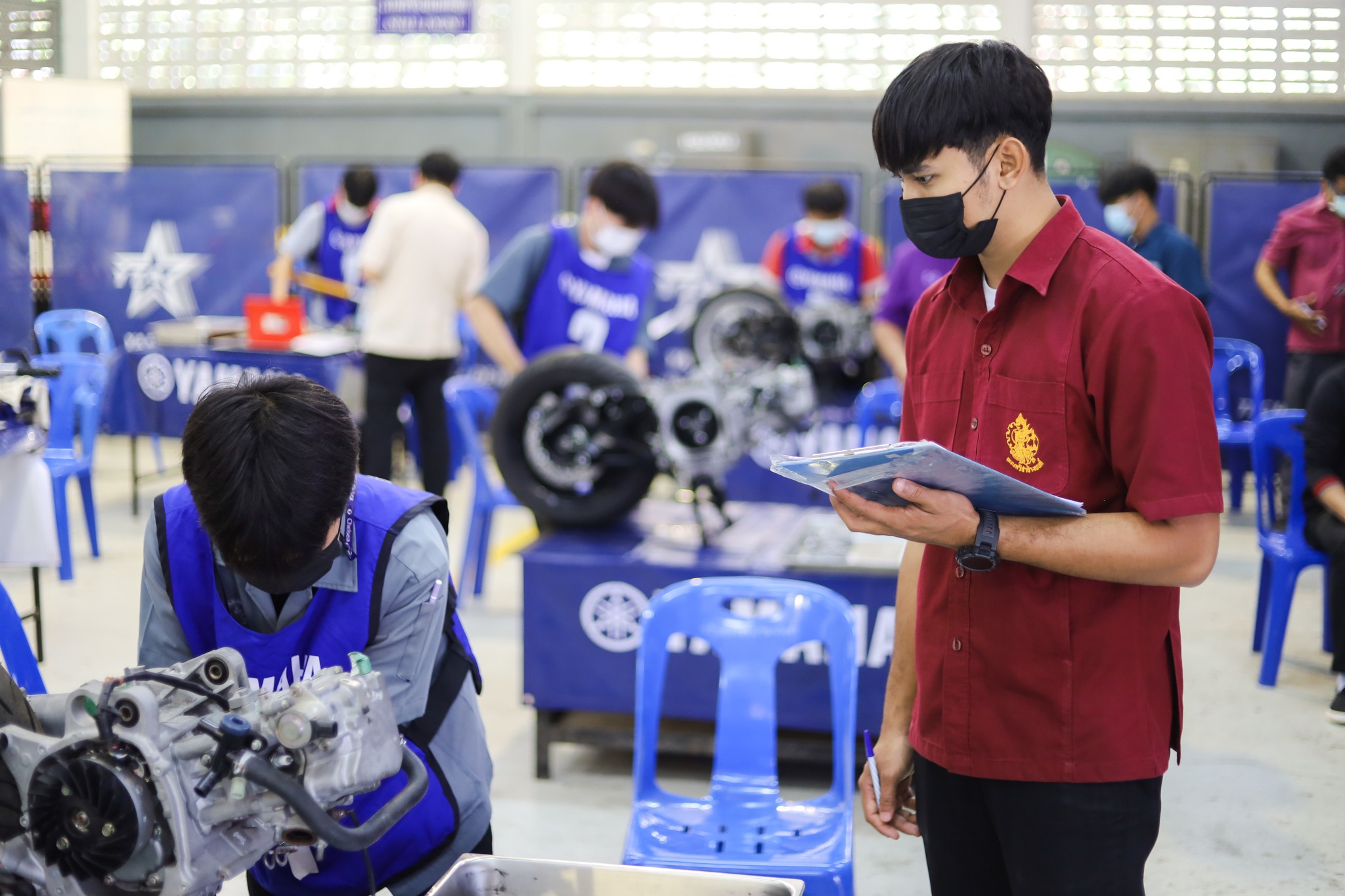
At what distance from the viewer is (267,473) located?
129cm

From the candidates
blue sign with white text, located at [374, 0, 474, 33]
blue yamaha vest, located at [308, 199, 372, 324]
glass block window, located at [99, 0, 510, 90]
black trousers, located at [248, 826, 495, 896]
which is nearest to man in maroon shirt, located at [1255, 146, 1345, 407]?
blue yamaha vest, located at [308, 199, 372, 324]

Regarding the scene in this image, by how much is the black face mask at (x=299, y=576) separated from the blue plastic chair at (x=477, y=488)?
302cm

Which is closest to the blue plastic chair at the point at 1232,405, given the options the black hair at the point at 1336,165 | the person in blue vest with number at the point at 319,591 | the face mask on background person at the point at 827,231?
the black hair at the point at 1336,165

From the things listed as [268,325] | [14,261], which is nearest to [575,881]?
[268,325]

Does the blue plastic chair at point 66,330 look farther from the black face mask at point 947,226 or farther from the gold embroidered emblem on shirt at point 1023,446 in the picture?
the gold embroidered emblem on shirt at point 1023,446

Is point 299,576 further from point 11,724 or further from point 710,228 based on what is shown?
point 710,228

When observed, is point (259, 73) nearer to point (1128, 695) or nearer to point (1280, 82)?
point (1280, 82)

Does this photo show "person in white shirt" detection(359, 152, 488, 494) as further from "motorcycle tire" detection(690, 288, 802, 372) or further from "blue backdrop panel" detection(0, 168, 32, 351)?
"blue backdrop panel" detection(0, 168, 32, 351)

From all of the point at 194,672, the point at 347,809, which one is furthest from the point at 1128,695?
the point at 194,672

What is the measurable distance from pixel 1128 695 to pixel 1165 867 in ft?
Answer: 5.58

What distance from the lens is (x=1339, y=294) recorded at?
18.2ft

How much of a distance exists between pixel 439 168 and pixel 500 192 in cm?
270

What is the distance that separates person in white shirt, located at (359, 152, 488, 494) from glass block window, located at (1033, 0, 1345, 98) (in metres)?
4.47

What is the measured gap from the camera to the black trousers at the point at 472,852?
1601 mm
